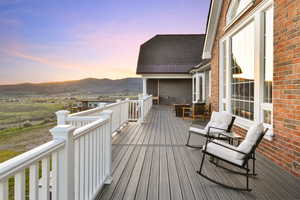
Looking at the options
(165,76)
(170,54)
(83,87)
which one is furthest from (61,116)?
(170,54)

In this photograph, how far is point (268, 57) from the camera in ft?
12.3

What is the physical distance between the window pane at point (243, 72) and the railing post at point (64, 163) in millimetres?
4280

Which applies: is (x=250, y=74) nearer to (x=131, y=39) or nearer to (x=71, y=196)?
(x=71, y=196)

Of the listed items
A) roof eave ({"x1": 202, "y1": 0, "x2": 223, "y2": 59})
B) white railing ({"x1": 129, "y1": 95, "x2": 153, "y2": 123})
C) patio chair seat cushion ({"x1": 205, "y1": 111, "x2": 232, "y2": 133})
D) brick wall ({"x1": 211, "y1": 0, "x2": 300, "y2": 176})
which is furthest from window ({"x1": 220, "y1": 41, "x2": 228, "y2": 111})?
white railing ({"x1": 129, "y1": 95, "x2": 153, "y2": 123})

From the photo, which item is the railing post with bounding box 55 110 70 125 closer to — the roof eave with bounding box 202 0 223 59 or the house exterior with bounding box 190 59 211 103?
the roof eave with bounding box 202 0 223 59

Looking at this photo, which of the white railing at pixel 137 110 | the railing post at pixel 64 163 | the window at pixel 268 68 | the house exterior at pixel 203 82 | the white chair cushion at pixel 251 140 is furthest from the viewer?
the house exterior at pixel 203 82

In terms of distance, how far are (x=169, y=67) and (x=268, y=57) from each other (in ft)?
A: 40.2

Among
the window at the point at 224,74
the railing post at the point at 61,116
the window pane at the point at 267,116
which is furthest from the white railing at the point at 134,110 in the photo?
the window pane at the point at 267,116

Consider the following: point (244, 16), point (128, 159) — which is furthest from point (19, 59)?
point (244, 16)

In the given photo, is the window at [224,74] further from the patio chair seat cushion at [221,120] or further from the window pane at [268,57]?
the window pane at [268,57]

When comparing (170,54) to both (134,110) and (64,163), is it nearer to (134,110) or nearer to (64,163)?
(134,110)

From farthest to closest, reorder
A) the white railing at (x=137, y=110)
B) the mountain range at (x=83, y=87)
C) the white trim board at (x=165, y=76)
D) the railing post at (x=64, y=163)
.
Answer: the white trim board at (x=165, y=76)
the mountain range at (x=83, y=87)
the white railing at (x=137, y=110)
the railing post at (x=64, y=163)

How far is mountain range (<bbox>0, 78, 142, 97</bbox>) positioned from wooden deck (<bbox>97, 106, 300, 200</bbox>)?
342 inches

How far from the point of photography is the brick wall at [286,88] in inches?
110
